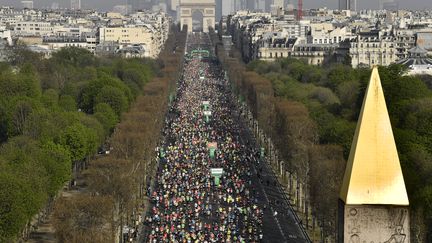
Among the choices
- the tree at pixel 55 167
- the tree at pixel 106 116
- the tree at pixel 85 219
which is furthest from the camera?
the tree at pixel 106 116

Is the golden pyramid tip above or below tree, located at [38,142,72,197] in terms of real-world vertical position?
above

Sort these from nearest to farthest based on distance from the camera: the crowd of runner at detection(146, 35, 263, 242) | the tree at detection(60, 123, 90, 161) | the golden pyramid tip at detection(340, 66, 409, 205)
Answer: the golden pyramid tip at detection(340, 66, 409, 205) < the crowd of runner at detection(146, 35, 263, 242) < the tree at detection(60, 123, 90, 161)

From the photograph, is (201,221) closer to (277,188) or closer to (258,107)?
(277,188)

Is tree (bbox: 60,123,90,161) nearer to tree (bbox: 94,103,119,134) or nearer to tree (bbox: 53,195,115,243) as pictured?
tree (bbox: 94,103,119,134)

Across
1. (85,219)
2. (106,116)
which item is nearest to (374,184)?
(85,219)

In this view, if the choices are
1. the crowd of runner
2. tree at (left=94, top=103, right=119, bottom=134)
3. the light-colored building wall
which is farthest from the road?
the light-colored building wall

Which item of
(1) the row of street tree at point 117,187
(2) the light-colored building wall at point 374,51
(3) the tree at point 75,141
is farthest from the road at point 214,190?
(2) the light-colored building wall at point 374,51

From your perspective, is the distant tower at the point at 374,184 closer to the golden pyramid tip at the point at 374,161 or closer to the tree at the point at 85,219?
the golden pyramid tip at the point at 374,161

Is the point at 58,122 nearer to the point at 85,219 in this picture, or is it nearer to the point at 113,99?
the point at 113,99
